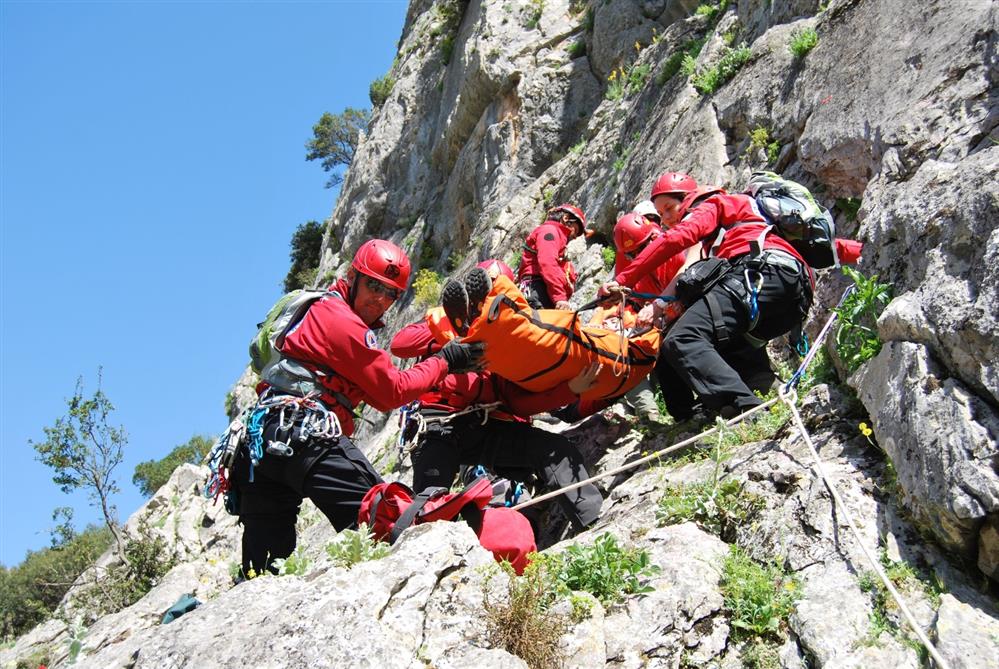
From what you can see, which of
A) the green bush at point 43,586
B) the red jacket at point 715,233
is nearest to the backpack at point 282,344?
the red jacket at point 715,233

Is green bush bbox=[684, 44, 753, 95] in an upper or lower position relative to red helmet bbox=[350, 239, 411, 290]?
upper

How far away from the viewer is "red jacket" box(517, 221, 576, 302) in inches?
368

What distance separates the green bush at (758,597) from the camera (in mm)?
4215

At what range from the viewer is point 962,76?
616cm

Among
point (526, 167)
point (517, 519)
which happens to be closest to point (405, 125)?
point (526, 167)

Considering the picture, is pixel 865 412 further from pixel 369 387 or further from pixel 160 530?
pixel 160 530

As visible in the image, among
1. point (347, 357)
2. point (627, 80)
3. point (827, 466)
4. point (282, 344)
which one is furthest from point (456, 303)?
point (627, 80)

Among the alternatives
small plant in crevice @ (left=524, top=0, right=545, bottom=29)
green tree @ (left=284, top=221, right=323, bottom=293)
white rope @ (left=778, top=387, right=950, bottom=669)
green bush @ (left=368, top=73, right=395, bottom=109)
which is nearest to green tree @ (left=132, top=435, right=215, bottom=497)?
green tree @ (left=284, top=221, right=323, bottom=293)

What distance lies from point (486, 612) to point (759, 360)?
3922 mm

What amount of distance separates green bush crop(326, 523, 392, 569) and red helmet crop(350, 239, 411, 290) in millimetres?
2067

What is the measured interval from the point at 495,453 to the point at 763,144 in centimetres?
486

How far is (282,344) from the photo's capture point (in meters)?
5.88

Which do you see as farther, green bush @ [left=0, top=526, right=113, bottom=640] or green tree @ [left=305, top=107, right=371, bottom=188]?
green tree @ [left=305, top=107, right=371, bottom=188]

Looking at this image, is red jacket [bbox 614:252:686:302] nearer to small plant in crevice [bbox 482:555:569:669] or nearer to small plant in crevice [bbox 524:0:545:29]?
small plant in crevice [bbox 482:555:569:669]
